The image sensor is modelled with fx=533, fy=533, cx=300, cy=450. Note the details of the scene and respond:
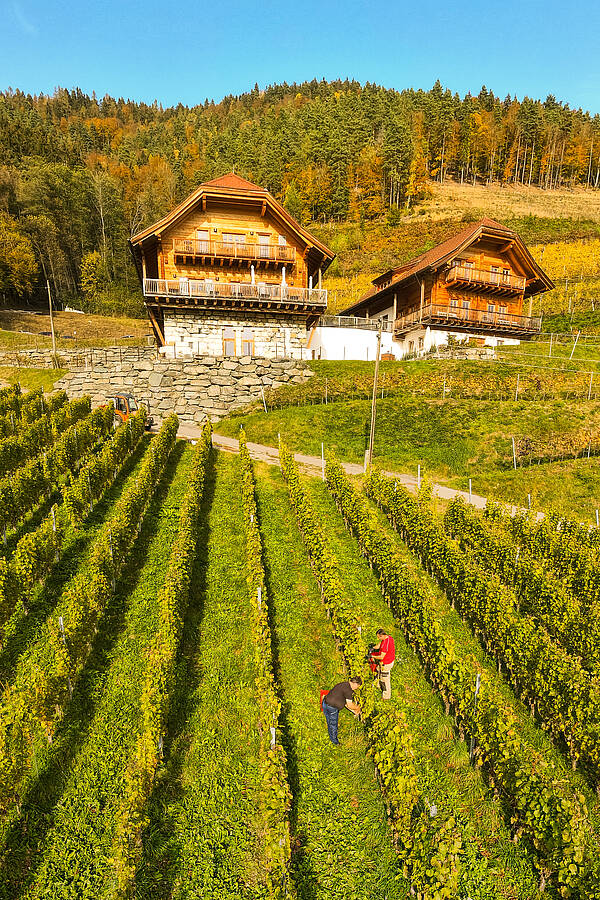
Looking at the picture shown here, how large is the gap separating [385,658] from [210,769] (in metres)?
4.29

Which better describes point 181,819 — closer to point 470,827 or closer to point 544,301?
point 470,827

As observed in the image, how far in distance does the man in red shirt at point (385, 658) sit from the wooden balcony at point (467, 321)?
4053cm

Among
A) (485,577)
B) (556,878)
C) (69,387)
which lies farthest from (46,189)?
(556,878)

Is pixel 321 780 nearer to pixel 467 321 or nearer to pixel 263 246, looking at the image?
pixel 263 246

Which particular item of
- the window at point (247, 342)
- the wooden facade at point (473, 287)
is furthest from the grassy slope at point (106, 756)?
the wooden facade at point (473, 287)

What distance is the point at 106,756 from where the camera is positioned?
10.6 m

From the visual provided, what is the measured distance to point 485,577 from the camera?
49.3 ft

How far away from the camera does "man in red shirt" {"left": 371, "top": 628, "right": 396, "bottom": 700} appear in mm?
11984

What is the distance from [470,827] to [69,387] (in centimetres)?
3859

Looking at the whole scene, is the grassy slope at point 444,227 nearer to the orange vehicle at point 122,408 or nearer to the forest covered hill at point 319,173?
the forest covered hill at point 319,173

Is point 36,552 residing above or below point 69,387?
below

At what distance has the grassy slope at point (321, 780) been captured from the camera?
8.72 meters

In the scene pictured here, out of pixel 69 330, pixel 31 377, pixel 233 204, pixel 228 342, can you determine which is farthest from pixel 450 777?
pixel 69 330

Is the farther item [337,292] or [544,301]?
[337,292]
